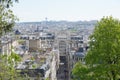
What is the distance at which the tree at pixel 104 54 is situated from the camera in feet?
56.6

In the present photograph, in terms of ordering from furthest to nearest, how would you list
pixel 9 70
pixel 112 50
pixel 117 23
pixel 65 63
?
pixel 65 63, pixel 117 23, pixel 112 50, pixel 9 70

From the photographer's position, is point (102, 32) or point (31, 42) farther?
point (31, 42)

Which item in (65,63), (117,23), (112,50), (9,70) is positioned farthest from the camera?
(65,63)

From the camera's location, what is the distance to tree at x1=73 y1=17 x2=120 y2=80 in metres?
17.3

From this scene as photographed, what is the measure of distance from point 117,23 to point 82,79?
11.1 feet

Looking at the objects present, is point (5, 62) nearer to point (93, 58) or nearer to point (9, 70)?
point (9, 70)

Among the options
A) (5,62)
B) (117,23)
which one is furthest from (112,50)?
(5,62)

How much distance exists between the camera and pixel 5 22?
9.73 meters

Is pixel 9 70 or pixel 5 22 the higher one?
pixel 5 22

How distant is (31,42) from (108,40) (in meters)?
55.7

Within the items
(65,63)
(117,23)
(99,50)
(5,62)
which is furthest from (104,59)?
(65,63)

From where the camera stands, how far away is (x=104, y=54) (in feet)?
57.0

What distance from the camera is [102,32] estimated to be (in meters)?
18.2

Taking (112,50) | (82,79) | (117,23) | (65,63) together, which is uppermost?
(117,23)
